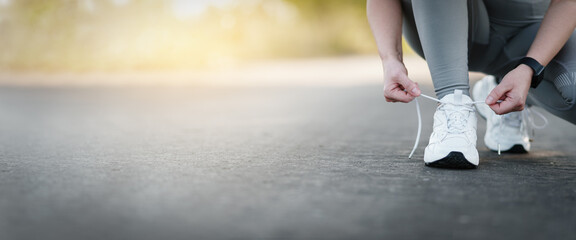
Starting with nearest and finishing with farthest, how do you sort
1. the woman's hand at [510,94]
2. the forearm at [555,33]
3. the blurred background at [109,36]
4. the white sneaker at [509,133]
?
the woman's hand at [510,94] < the forearm at [555,33] < the white sneaker at [509,133] < the blurred background at [109,36]

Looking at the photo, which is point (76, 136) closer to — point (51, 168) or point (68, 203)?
point (51, 168)

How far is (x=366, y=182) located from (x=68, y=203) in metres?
0.66

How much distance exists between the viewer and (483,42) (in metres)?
1.99

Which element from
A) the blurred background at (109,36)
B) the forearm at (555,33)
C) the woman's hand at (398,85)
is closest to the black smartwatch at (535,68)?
the forearm at (555,33)

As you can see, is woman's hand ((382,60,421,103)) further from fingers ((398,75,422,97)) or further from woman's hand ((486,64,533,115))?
woman's hand ((486,64,533,115))

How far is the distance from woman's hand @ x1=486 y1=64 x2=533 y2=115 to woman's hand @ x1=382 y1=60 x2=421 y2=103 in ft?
0.63

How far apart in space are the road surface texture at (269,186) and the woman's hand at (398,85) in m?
0.20

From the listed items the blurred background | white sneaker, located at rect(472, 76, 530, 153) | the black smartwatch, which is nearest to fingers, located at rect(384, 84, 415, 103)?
the black smartwatch

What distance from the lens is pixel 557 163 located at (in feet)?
5.94

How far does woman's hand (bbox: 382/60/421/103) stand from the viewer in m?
1.62

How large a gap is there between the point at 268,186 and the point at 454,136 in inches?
22.4

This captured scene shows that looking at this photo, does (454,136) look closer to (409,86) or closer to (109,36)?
(409,86)

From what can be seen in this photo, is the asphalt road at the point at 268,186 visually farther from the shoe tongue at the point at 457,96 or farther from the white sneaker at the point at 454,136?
the shoe tongue at the point at 457,96

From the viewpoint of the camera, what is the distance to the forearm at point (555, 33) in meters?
1.67
